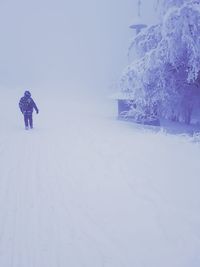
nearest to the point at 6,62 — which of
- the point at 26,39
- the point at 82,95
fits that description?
the point at 26,39

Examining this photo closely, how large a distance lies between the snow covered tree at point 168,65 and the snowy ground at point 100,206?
4.45m

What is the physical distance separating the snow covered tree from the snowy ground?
4.45m

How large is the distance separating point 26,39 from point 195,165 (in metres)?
81.9

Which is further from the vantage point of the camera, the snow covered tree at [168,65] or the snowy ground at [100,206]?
the snow covered tree at [168,65]

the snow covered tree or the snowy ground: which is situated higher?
the snow covered tree

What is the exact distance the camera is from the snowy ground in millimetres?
4230

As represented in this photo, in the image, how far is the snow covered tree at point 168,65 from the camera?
460 inches

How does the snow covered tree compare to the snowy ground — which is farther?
the snow covered tree

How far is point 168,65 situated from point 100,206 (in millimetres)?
9550

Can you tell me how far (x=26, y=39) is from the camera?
263 feet

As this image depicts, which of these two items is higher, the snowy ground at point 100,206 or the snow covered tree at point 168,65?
the snow covered tree at point 168,65

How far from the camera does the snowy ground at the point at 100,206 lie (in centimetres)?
423

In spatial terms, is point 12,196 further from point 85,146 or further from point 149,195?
point 85,146

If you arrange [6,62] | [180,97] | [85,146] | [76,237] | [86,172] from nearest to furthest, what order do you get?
1. [76,237]
2. [86,172]
3. [85,146]
4. [180,97]
5. [6,62]
